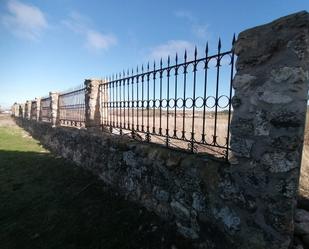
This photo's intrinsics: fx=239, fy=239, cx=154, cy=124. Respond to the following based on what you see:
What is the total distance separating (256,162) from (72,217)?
331 centimetres

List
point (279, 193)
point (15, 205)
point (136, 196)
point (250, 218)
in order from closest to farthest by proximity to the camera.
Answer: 1. point (279, 193)
2. point (250, 218)
3. point (136, 196)
4. point (15, 205)

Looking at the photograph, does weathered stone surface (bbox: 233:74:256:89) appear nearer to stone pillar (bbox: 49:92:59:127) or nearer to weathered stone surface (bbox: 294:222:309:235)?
weathered stone surface (bbox: 294:222:309:235)

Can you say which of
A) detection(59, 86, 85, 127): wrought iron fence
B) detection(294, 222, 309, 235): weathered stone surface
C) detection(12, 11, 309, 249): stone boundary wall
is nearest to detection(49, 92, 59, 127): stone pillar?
detection(59, 86, 85, 127): wrought iron fence

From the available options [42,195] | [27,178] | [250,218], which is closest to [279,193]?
[250,218]

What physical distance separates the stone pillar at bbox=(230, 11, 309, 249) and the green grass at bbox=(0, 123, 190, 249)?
1.20m

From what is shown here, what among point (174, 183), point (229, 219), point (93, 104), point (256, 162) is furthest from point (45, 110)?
point (256, 162)

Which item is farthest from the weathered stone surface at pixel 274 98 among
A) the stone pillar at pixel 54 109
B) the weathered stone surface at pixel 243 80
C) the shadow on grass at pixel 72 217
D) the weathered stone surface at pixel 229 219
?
the stone pillar at pixel 54 109

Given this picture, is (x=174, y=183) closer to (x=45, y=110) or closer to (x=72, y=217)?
(x=72, y=217)

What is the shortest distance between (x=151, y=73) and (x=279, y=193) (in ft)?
9.59

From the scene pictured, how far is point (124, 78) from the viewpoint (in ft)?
17.4

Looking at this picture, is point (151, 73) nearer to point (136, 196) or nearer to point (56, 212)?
point (136, 196)

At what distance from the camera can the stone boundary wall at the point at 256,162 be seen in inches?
88.0

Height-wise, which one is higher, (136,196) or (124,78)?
(124,78)

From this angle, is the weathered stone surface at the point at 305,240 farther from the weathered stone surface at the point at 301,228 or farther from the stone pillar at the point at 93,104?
the stone pillar at the point at 93,104
